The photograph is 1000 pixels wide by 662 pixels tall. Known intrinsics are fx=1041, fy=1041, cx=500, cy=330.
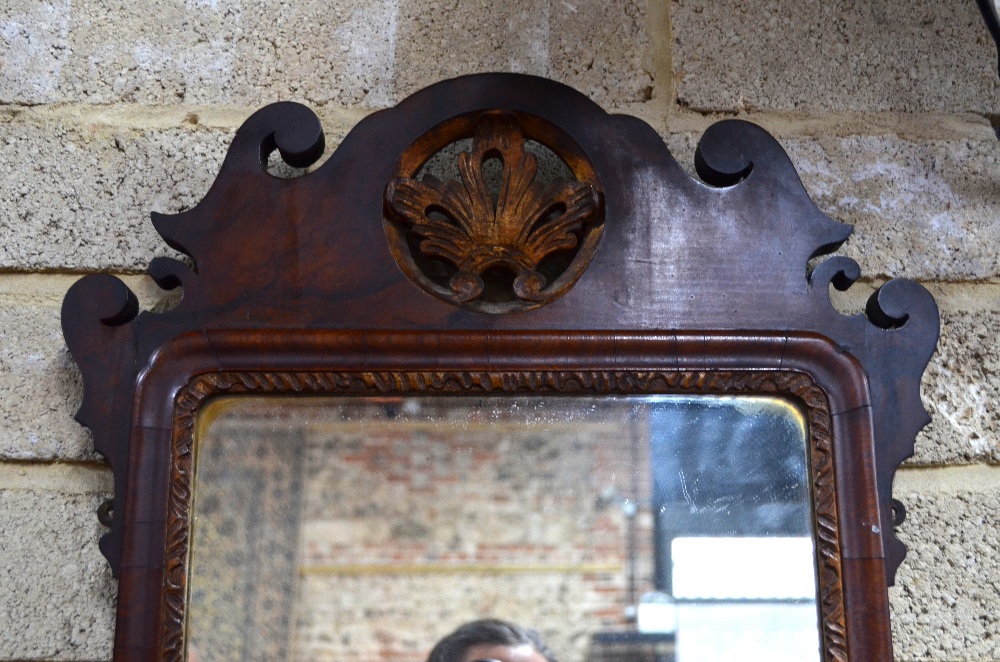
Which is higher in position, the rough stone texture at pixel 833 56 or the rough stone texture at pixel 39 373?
the rough stone texture at pixel 833 56

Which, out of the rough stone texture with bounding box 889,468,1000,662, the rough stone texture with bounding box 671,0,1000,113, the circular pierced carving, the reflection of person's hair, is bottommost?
the reflection of person's hair

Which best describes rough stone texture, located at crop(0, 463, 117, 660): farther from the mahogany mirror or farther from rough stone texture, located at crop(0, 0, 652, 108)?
rough stone texture, located at crop(0, 0, 652, 108)

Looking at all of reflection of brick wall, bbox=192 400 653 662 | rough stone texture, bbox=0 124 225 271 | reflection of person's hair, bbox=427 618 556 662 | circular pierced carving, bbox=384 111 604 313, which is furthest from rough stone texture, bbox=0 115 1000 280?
reflection of person's hair, bbox=427 618 556 662

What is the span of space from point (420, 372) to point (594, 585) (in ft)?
0.79

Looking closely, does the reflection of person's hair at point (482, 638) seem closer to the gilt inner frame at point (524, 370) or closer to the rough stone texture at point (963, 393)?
the gilt inner frame at point (524, 370)

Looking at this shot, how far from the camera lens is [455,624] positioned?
35.1 inches

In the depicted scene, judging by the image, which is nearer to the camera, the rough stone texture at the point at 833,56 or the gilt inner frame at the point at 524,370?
the gilt inner frame at the point at 524,370

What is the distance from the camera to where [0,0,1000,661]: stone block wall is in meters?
0.99

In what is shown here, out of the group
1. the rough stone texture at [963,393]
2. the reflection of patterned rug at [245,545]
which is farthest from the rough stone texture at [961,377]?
the reflection of patterned rug at [245,545]

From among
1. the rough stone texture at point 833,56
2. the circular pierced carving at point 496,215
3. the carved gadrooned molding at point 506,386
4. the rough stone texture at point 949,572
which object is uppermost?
the rough stone texture at point 833,56

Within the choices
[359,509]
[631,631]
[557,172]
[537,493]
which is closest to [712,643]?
[631,631]

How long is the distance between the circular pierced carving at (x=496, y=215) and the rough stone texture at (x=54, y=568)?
0.37 m

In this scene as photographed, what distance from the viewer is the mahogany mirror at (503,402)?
89 centimetres

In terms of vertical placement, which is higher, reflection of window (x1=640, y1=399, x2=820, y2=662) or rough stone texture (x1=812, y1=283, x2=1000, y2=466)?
rough stone texture (x1=812, y1=283, x2=1000, y2=466)
